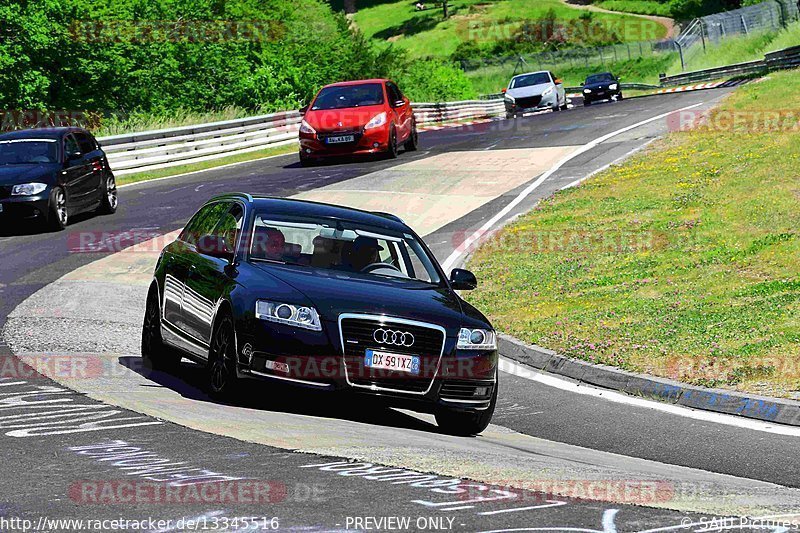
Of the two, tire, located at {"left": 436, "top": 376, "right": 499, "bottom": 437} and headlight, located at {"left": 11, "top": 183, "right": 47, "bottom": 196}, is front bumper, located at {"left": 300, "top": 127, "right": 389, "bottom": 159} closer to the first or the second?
headlight, located at {"left": 11, "top": 183, "right": 47, "bottom": 196}

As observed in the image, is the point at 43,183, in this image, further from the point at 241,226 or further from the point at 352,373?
the point at 352,373

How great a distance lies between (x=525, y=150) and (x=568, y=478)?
25.6 m

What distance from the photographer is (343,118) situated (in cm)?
3081

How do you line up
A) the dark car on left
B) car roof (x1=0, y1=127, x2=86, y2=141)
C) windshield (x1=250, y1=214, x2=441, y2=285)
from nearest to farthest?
windshield (x1=250, y1=214, x2=441, y2=285)
the dark car on left
car roof (x1=0, y1=127, x2=86, y2=141)

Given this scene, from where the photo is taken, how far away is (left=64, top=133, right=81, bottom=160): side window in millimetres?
23047

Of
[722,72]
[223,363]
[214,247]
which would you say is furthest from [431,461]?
[722,72]

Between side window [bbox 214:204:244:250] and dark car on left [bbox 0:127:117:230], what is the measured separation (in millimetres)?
11311

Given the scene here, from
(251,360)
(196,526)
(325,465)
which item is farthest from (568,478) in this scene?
(251,360)

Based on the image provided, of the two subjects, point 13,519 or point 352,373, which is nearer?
point 13,519

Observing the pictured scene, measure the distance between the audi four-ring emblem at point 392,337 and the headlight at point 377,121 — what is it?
22.0m

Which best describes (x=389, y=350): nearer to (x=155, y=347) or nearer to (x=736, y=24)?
(x=155, y=347)

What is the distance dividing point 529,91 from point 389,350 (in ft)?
133

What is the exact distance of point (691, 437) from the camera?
9.43 metres

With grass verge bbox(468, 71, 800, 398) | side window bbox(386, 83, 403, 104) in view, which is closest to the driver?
grass verge bbox(468, 71, 800, 398)
